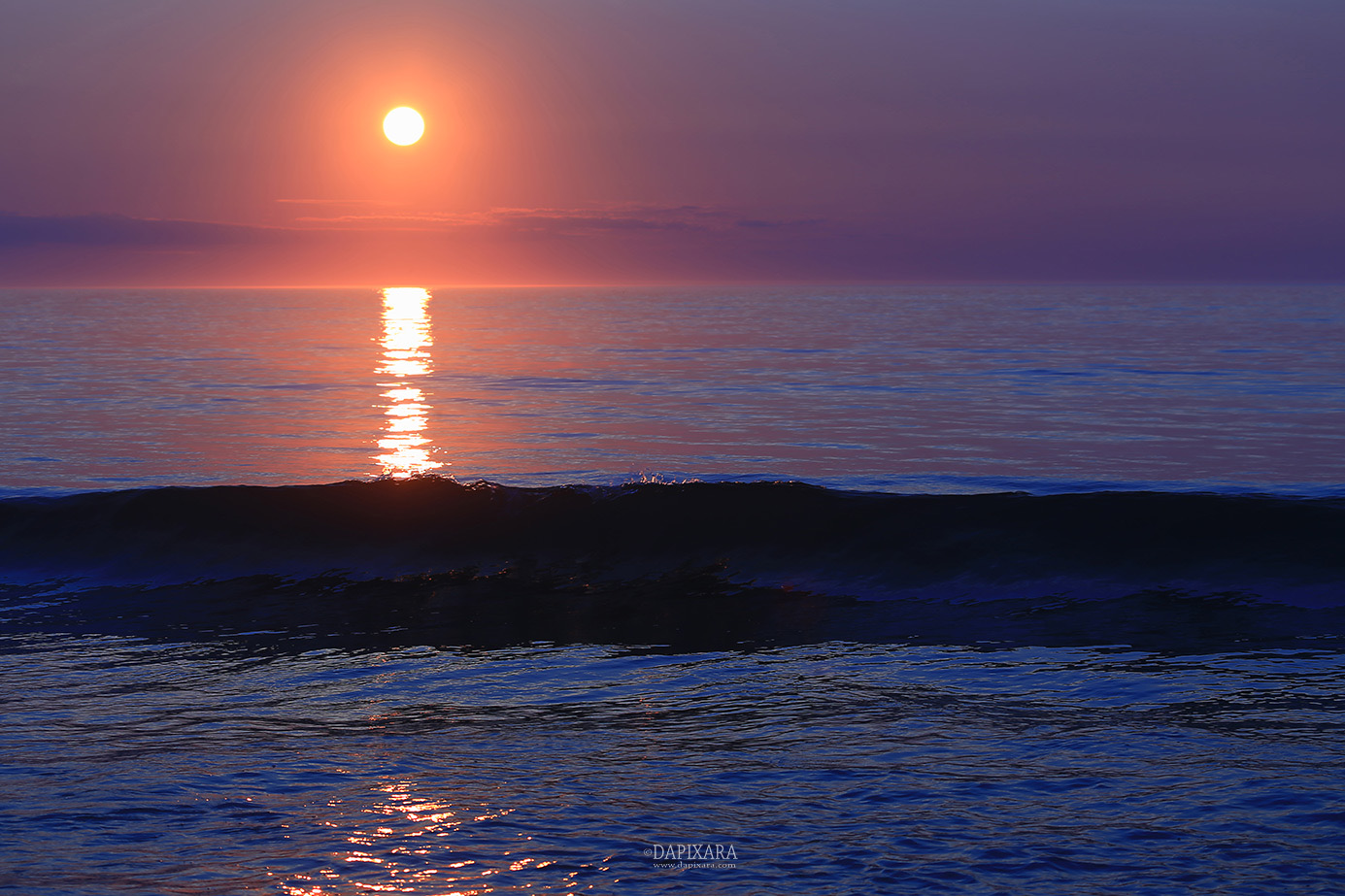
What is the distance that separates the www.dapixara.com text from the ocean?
21mm

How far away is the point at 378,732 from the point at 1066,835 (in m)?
3.82

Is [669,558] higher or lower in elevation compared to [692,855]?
higher

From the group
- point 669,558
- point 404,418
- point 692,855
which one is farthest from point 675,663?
point 404,418

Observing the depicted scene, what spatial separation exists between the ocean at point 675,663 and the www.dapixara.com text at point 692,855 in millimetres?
21

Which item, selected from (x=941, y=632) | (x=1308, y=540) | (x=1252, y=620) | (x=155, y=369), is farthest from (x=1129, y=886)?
(x=155, y=369)

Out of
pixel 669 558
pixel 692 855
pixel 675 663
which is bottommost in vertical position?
pixel 692 855

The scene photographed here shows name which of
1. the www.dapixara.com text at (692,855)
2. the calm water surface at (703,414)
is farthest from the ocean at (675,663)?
the calm water surface at (703,414)

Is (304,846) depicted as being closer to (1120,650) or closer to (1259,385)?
(1120,650)

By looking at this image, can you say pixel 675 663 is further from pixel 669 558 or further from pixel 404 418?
pixel 404 418

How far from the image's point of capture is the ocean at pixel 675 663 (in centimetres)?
517

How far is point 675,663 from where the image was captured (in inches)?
345

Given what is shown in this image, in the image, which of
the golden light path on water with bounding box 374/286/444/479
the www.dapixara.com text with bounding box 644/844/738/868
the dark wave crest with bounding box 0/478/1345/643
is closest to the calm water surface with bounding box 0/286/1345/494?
the golden light path on water with bounding box 374/286/444/479

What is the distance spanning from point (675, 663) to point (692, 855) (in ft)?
12.0

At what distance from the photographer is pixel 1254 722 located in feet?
22.5
